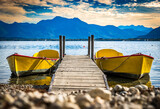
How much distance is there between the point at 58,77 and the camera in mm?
7645

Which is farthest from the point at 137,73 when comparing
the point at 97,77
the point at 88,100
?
the point at 88,100

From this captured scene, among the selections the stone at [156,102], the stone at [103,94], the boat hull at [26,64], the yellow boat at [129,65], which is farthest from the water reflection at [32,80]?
the stone at [156,102]

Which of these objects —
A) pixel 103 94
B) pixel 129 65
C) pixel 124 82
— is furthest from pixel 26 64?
pixel 103 94

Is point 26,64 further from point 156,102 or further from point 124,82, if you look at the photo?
point 156,102

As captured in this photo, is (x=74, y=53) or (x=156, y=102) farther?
(x=74, y=53)

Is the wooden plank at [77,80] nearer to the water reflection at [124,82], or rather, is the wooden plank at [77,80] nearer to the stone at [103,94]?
the stone at [103,94]

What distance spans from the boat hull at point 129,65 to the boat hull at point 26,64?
4.87 metres

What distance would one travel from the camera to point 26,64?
12.4 metres

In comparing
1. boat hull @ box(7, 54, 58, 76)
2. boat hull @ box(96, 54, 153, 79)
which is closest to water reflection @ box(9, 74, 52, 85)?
boat hull @ box(7, 54, 58, 76)

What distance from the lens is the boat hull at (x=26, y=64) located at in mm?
12000

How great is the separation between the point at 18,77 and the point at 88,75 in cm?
704

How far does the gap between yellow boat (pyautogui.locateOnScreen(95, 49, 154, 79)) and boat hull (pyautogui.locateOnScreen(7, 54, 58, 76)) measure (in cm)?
473

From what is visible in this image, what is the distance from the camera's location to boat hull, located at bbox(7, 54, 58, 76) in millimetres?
12000

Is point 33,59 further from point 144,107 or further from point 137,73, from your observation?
point 144,107
